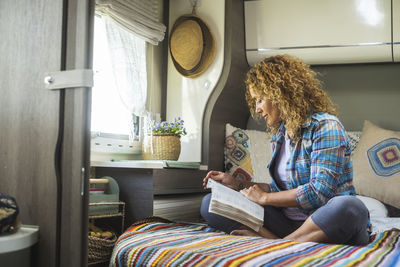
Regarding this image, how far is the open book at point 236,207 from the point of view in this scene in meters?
1.59

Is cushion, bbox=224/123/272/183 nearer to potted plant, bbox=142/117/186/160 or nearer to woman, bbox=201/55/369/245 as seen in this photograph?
potted plant, bbox=142/117/186/160

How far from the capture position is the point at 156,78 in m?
2.95

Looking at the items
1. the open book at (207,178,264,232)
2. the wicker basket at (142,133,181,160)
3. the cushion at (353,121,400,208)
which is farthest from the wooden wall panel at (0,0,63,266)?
the cushion at (353,121,400,208)

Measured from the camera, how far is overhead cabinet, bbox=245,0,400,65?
9.04 ft

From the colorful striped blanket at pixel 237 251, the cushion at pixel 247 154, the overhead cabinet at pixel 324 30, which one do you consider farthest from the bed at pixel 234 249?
the overhead cabinet at pixel 324 30

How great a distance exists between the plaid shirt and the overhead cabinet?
1.25m

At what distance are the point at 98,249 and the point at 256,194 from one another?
712 millimetres

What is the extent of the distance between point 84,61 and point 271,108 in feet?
2.93

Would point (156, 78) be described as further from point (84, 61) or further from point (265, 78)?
point (84, 61)

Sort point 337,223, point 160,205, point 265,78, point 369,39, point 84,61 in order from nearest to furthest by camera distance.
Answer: point 84,61 < point 337,223 < point 265,78 < point 160,205 < point 369,39

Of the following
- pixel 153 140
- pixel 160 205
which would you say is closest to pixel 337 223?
pixel 160 205

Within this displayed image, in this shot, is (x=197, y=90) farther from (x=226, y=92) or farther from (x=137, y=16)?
(x=137, y=16)

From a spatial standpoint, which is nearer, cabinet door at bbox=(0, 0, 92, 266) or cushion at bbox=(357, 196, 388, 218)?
cabinet door at bbox=(0, 0, 92, 266)

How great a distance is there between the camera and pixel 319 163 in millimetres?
1636
